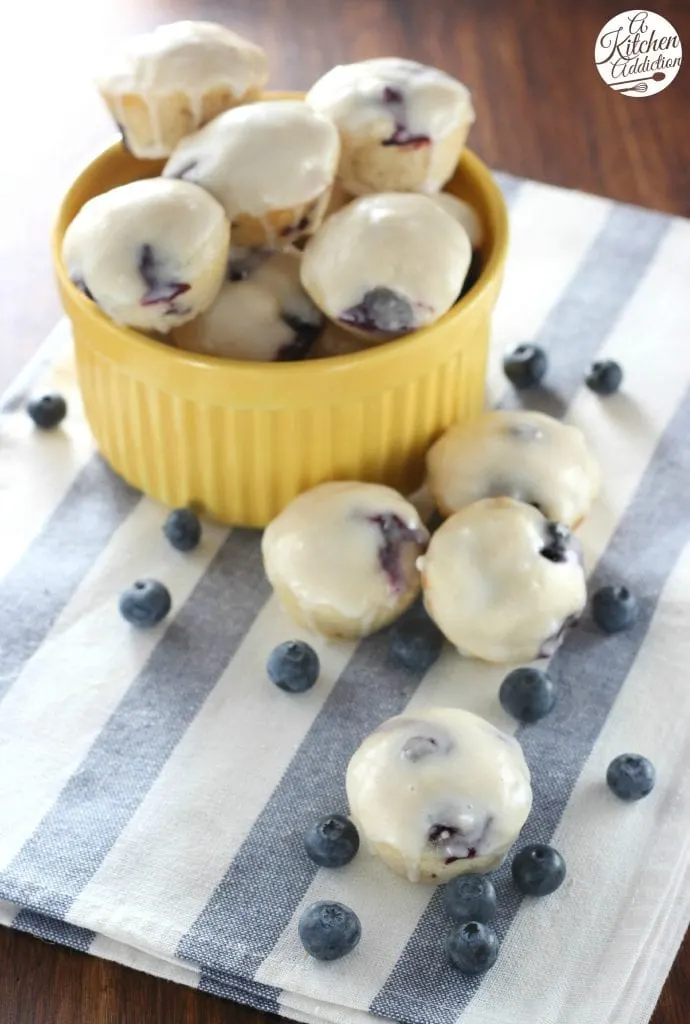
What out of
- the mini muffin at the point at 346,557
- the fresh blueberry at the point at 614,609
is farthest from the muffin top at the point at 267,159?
the fresh blueberry at the point at 614,609

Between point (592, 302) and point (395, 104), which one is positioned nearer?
point (395, 104)

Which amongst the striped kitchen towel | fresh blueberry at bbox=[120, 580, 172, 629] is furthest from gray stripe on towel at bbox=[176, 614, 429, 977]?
fresh blueberry at bbox=[120, 580, 172, 629]

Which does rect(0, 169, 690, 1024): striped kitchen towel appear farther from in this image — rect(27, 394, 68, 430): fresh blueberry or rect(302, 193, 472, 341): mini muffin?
rect(302, 193, 472, 341): mini muffin

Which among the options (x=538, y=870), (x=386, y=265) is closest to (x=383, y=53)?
(x=386, y=265)

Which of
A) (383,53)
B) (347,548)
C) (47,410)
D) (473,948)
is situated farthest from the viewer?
(383,53)

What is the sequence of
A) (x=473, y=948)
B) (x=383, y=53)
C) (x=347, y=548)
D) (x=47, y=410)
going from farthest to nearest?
(x=383, y=53)
(x=47, y=410)
(x=347, y=548)
(x=473, y=948)

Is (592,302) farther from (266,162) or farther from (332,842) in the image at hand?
(332,842)

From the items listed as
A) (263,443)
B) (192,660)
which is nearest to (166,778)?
(192,660)
